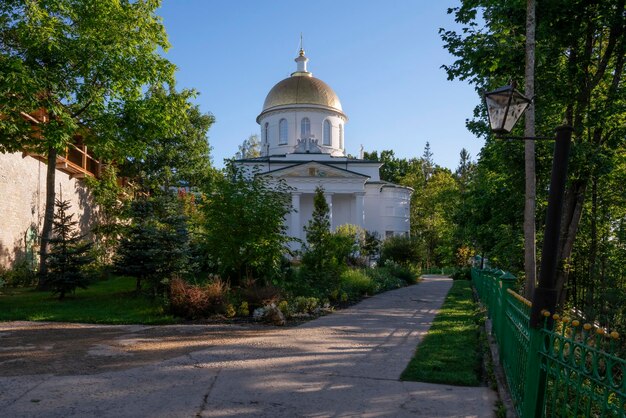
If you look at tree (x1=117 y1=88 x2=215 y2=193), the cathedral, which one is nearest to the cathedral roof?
the cathedral

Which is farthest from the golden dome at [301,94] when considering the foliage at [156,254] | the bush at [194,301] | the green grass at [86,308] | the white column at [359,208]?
the bush at [194,301]

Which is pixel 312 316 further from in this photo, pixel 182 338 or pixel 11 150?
pixel 11 150

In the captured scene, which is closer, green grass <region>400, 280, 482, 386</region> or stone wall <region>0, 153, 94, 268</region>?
green grass <region>400, 280, 482, 386</region>

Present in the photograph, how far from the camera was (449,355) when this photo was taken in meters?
7.96

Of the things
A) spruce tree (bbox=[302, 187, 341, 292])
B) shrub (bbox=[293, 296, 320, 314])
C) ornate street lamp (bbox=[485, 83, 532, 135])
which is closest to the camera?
ornate street lamp (bbox=[485, 83, 532, 135])

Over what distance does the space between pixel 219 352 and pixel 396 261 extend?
1031 inches

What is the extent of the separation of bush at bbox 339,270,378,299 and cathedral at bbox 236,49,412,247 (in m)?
23.5

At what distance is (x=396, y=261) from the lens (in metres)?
33.2

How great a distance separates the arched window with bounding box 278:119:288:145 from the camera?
47.5 m

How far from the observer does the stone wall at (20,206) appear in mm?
18625

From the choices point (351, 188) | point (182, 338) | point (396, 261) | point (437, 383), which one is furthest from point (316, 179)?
point (437, 383)

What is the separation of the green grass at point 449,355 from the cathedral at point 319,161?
3060cm

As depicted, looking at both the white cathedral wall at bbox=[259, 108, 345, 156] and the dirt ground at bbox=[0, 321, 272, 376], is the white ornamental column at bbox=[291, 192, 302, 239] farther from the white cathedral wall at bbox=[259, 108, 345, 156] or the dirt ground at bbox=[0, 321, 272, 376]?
the dirt ground at bbox=[0, 321, 272, 376]

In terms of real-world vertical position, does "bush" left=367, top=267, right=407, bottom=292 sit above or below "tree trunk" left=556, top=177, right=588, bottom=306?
below
